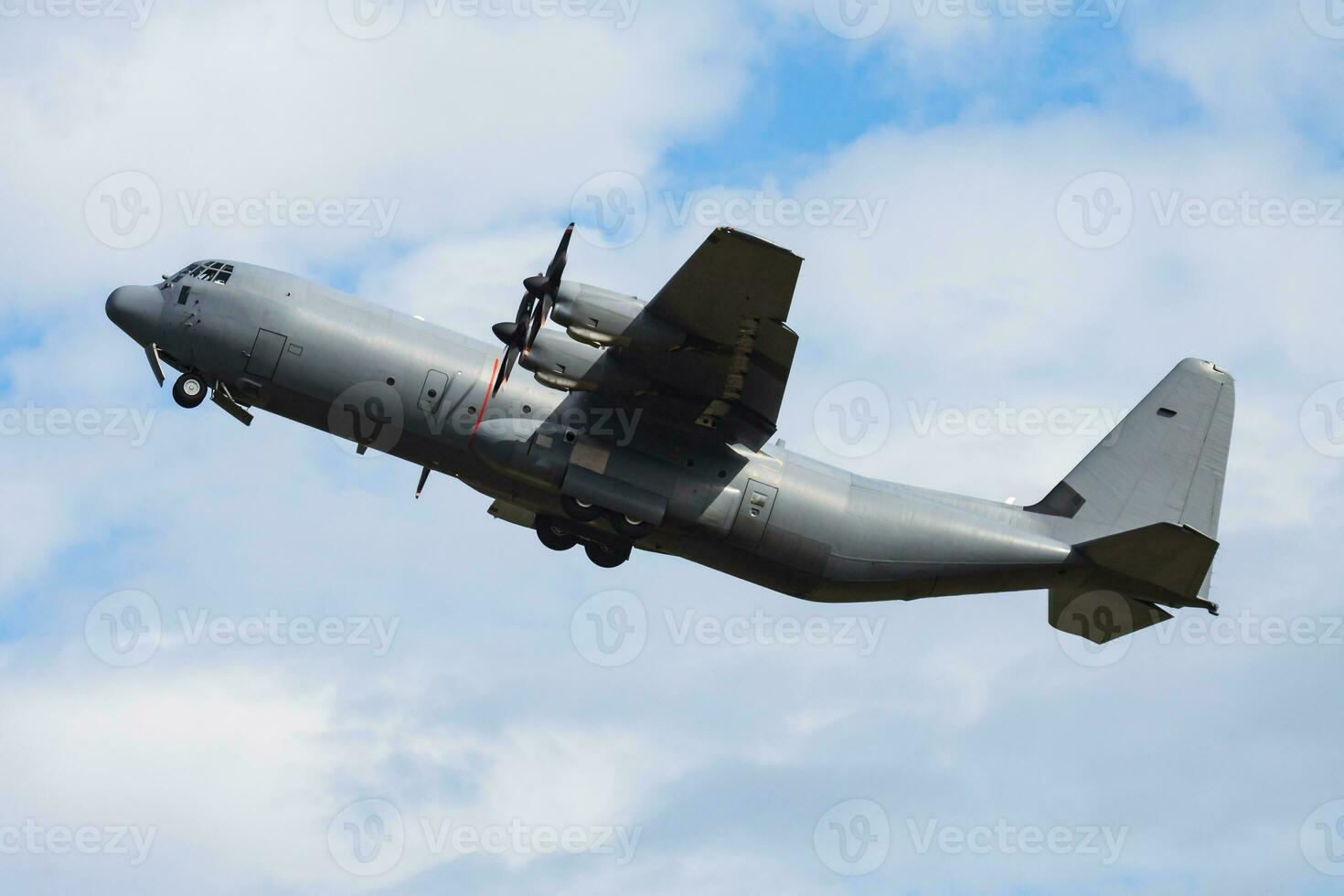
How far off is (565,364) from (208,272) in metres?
6.12

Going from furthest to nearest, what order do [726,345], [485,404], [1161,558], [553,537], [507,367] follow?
[553,537] < [1161,558] < [485,404] < [507,367] < [726,345]

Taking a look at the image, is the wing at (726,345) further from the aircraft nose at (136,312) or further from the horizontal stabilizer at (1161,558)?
the aircraft nose at (136,312)

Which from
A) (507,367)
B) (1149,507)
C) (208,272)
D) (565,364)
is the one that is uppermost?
(1149,507)

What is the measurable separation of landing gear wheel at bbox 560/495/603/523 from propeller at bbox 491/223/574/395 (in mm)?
2404

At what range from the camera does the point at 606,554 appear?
87.2 feet

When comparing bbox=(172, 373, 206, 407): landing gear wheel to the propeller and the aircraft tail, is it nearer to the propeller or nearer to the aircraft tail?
the propeller

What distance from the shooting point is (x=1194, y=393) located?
28.3 meters

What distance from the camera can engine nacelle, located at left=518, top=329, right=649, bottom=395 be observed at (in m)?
23.7

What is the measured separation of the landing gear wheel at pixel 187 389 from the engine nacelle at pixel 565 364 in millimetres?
5222

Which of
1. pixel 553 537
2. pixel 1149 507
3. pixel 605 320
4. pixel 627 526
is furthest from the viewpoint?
pixel 1149 507

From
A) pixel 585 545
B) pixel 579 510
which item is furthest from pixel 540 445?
pixel 585 545

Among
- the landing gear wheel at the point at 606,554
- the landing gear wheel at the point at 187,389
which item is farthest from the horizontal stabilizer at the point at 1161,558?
the landing gear wheel at the point at 187,389

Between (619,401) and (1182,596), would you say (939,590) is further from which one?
(619,401)

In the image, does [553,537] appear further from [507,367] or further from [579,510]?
[507,367]
